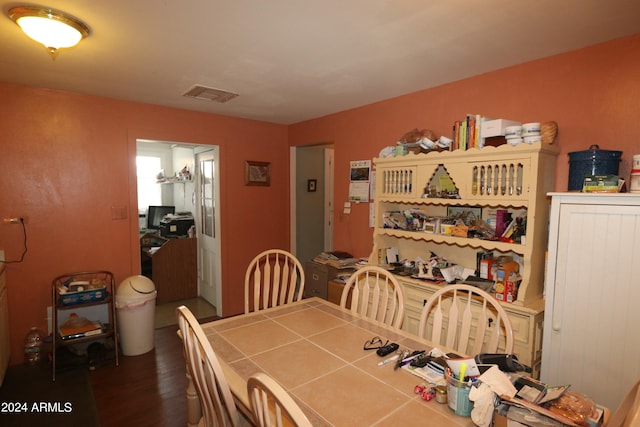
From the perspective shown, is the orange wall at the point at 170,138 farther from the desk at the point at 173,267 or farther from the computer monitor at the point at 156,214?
the computer monitor at the point at 156,214

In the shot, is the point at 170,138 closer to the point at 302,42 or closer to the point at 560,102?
the point at 302,42

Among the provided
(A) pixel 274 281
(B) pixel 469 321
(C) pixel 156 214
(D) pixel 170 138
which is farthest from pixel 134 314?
(B) pixel 469 321

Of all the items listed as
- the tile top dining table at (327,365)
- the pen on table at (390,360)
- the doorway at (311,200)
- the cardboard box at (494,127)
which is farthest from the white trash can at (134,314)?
the cardboard box at (494,127)

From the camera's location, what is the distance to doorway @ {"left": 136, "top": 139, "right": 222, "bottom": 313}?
3.97 m

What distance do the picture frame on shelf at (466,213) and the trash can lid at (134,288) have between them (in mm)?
2690

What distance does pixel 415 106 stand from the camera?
111 inches

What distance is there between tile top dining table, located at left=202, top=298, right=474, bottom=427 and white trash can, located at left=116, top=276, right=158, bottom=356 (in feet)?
5.18

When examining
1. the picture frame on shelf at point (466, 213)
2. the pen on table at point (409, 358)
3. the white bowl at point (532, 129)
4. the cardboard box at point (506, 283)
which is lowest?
the pen on table at point (409, 358)

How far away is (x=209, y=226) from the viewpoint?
421 centimetres

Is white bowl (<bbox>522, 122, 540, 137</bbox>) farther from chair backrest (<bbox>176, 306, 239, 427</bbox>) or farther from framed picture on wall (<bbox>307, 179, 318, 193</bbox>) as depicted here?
framed picture on wall (<bbox>307, 179, 318, 193</bbox>)

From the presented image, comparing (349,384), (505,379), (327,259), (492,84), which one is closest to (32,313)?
(327,259)

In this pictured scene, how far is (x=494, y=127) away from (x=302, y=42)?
1.27 meters

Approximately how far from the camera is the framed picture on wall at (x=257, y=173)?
3.98m

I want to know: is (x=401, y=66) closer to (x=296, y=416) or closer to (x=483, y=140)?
(x=483, y=140)
